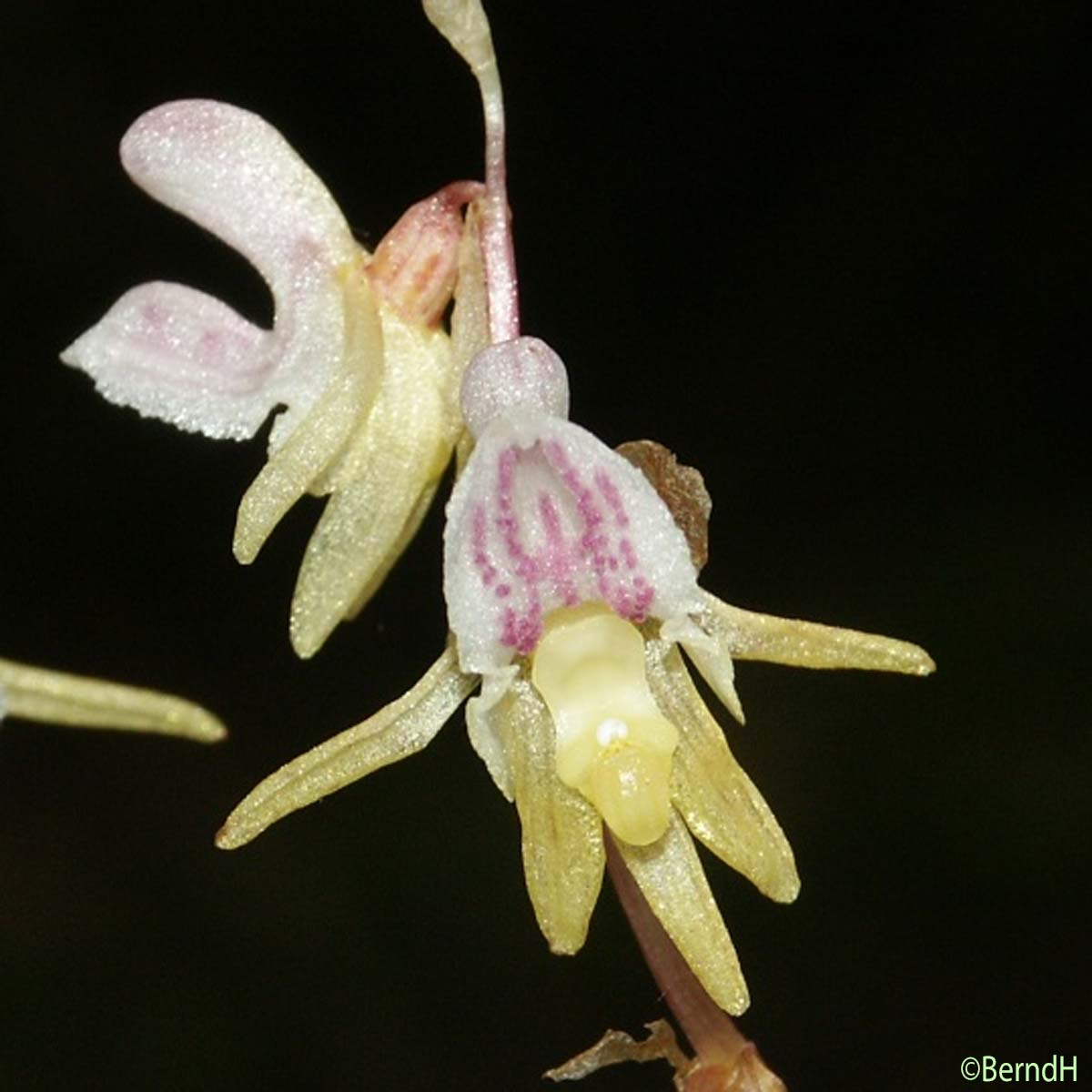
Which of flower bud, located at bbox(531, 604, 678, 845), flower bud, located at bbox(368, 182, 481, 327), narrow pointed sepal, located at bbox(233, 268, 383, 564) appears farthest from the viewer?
flower bud, located at bbox(368, 182, 481, 327)

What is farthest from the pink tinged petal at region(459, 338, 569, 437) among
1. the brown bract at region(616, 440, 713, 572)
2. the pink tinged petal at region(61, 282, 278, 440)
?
the pink tinged petal at region(61, 282, 278, 440)

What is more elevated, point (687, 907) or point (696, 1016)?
point (687, 907)

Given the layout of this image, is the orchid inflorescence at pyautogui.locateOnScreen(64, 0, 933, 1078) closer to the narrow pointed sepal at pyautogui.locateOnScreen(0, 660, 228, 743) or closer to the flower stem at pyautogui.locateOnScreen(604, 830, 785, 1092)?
the flower stem at pyautogui.locateOnScreen(604, 830, 785, 1092)

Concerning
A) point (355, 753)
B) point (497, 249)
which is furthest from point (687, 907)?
point (497, 249)

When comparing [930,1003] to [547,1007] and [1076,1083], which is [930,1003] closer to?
[1076,1083]

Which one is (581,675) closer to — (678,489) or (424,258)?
(678,489)

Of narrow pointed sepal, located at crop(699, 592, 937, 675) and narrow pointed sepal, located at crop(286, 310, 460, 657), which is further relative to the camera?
narrow pointed sepal, located at crop(286, 310, 460, 657)

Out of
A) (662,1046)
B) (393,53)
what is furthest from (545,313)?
(662,1046)
